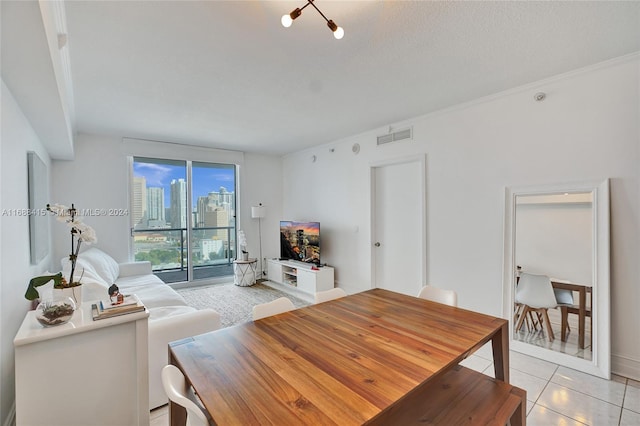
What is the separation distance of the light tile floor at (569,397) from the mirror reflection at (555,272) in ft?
0.84

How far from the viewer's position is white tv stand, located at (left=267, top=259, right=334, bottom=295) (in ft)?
15.2

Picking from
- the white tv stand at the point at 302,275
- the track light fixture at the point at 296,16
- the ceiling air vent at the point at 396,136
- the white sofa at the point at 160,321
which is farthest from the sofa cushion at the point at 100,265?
the ceiling air vent at the point at 396,136

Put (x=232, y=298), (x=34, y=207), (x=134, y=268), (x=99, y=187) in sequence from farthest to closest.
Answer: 1. (x=232, y=298)
2. (x=99, y=187)
3. (x=134, y=268)
4. (x=34, y=207)

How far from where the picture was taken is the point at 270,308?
1854 millimetres

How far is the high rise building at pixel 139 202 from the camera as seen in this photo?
190 inches

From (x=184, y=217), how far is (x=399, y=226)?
12.9ft

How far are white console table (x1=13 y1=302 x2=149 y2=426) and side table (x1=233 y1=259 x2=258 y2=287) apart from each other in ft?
11.9

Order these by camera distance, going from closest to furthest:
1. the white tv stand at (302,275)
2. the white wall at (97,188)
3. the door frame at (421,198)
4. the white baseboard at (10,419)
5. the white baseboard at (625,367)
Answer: the white baseboard at (10,419), the white baseboard at (625,367), the door frame at (421,198), the white wall at (97,188), the white tv stand at (302,275)

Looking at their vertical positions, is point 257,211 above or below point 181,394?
above

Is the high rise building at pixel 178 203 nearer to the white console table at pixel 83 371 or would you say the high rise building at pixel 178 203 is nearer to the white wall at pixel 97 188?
Answer: the white wall at pixel 97 188

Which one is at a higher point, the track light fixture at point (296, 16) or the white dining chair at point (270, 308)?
the track light fixture at point (296, 16)

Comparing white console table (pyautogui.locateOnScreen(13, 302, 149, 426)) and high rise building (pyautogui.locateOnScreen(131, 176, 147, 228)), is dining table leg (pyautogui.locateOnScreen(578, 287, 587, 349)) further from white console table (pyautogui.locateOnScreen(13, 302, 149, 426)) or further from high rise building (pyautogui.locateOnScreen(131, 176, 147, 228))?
high rise building (pyautogui.locateOnScreen(131, 176, 147, 228))

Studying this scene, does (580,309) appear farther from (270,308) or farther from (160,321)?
(160,321)

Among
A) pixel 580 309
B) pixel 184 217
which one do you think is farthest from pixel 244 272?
pixel 580 309
